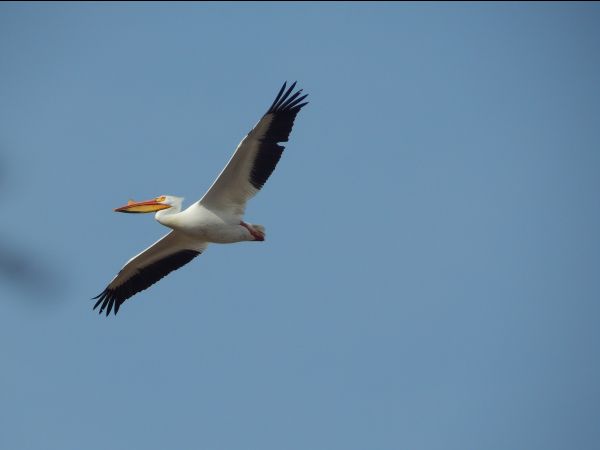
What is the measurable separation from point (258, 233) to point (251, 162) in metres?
1.02

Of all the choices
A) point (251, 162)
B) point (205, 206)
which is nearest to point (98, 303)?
point (205, 206)

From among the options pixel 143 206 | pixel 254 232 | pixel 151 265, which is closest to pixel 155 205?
pixel 143 206

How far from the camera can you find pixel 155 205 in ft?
34.6

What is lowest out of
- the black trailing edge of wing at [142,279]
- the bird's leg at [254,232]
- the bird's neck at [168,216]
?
the black trailing edge of wing at [142,279]

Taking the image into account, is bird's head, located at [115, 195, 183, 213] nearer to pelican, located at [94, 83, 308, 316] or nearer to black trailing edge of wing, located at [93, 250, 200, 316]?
pelican, located at [94, 83, 308, 316]

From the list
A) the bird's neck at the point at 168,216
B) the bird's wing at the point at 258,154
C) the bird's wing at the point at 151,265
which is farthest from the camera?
the bird's wing at the point at 151,265

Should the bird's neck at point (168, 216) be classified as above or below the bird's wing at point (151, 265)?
above

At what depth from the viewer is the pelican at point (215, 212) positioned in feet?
30.3

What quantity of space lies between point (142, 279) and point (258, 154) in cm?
300

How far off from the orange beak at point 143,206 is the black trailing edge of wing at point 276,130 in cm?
184

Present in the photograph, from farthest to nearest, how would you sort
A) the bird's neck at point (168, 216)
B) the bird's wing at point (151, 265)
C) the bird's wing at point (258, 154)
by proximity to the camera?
the bird's wing at point (151, 265) → the bird's neck at point (168, 216) → the bird's wing at point (258, 154)

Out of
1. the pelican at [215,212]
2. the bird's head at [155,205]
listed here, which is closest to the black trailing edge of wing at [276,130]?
the pelican at [215,212]

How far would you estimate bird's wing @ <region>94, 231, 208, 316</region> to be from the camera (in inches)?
416

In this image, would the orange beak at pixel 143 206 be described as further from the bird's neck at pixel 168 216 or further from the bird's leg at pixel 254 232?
the bird's leg at pixel 254 232
